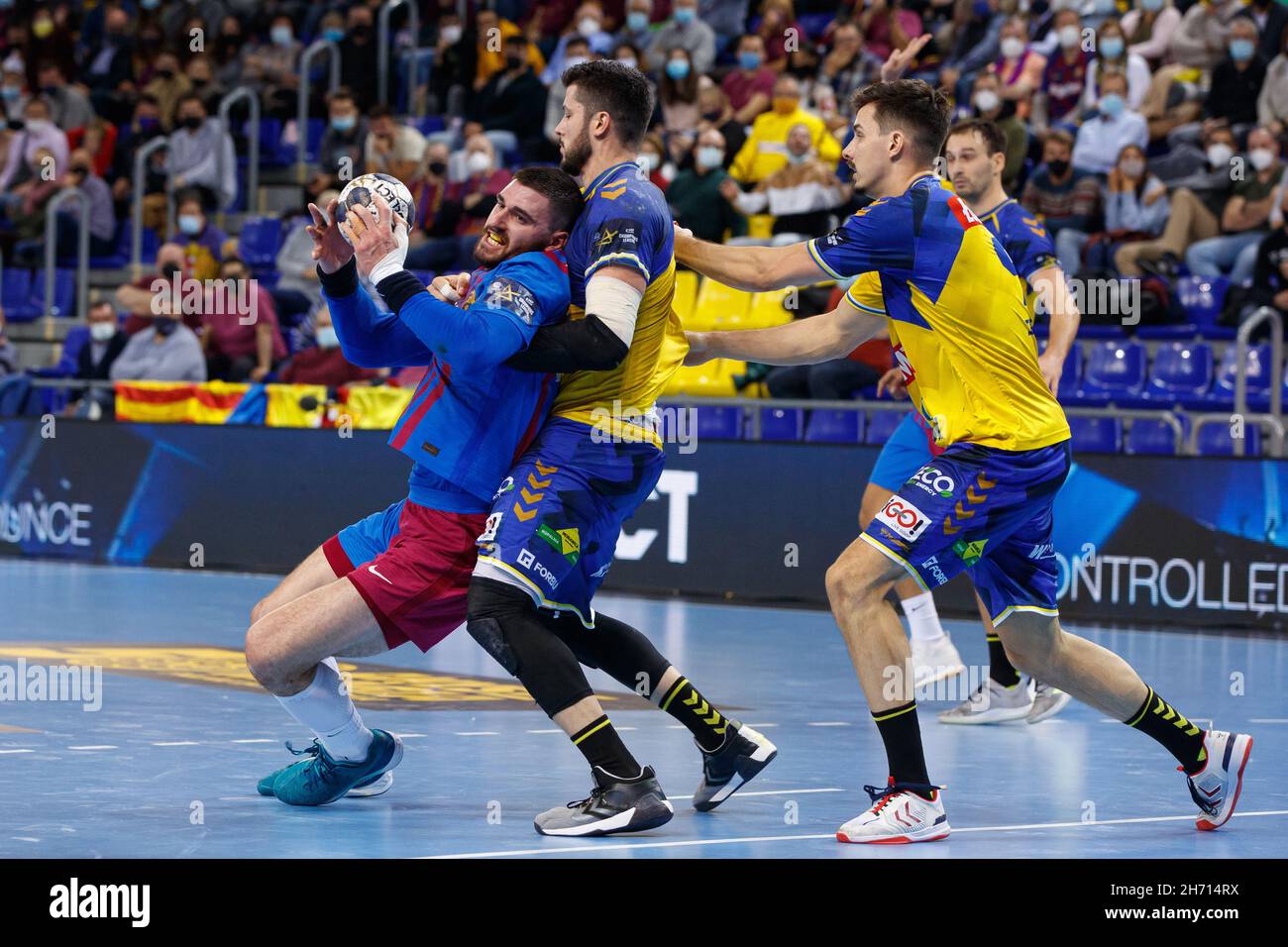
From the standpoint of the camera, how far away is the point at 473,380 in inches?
258

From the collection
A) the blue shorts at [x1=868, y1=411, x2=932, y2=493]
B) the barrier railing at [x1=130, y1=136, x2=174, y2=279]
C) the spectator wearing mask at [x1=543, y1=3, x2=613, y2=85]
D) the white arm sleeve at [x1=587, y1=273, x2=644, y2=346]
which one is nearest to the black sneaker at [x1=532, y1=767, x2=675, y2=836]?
the white arm sleeve at [x1=587, y1=273, x2=644, y2=346]

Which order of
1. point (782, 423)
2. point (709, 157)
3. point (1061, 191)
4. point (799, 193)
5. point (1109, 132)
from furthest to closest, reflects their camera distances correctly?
point (709, 157)
point (799, 193)
point (1109, 132)
point (1061, 191)
point (782, 423)

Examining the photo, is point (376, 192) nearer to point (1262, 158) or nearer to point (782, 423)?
point (782, 423)

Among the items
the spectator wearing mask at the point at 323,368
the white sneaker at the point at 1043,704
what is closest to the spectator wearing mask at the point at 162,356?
the spectator wearing mask at the point at 323,368

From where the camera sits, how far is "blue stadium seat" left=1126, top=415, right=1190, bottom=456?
47.9 feet

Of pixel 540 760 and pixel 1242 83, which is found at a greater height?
pixel 1242 83

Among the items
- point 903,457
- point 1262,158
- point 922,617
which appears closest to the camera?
point 903,457

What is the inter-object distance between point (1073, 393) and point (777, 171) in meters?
3.79

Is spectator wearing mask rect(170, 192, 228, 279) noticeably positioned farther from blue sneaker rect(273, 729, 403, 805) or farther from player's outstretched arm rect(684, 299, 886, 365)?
blue sneaker rect(273, 729, 403, 805)

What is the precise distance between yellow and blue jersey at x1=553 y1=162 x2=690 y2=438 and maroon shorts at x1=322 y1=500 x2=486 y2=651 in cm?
53

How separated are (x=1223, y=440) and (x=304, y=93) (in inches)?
514

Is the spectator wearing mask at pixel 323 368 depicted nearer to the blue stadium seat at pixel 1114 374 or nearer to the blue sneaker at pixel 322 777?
the blue stadium seat at pixel 1114 374

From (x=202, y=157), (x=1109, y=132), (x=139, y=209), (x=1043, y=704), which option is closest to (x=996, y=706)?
(x=1043, y=704)
